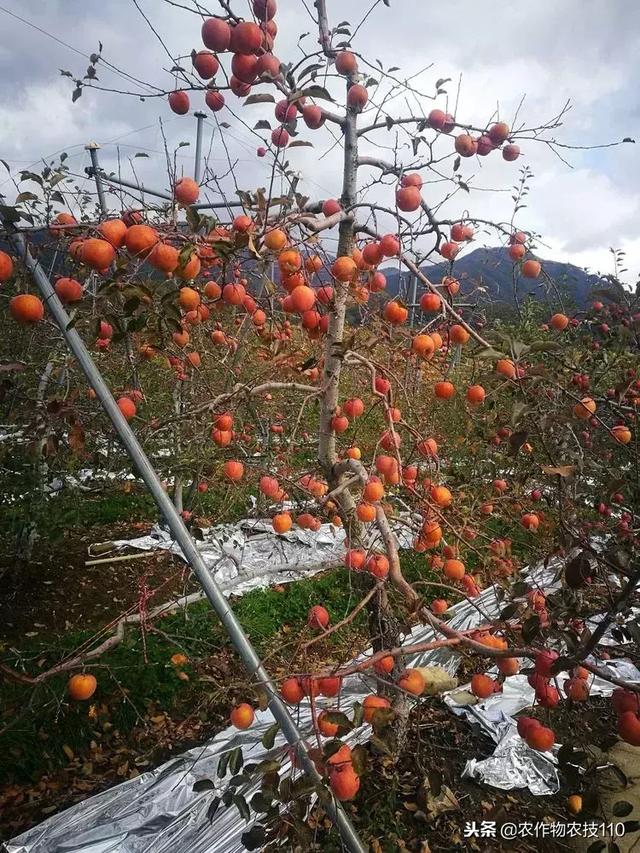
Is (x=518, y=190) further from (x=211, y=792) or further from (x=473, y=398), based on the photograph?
(x=211, y=792)

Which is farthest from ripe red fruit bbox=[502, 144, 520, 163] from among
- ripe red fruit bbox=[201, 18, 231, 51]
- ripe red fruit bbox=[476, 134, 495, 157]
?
ripe red fruit bbox=[201, 18, 231, 51]

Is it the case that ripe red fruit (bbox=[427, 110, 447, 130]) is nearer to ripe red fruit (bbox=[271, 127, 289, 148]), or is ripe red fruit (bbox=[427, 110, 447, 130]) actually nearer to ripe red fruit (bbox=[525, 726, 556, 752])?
ripe red fruit (bbox=[271, 127, 289, 148])

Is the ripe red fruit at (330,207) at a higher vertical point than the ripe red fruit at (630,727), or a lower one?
higher

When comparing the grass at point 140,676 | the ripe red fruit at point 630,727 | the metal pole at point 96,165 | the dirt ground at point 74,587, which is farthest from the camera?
the dirt ground at point 74,587

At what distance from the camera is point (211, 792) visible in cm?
211

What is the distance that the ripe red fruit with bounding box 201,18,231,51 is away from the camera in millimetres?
1378

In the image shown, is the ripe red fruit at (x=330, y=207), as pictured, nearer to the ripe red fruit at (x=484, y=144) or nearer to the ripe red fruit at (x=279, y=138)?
the ripe red fruit at (x=279, y=138)

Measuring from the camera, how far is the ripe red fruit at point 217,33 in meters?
1.38

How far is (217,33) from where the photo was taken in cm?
138

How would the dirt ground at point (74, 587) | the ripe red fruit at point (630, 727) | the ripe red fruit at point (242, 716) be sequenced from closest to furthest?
the ripe red fruit at point (630, 727)
the ripe red fruit at point (242, 716)
the dirt ground at point (74, 587)

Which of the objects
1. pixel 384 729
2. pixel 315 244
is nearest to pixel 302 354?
pixel 315 244

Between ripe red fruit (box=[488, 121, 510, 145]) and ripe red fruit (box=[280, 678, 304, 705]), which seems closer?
ripe red fruit (box=[280, 678, 304, 705])

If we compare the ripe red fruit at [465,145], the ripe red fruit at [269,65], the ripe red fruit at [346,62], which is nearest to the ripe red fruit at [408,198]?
the ripe red fruit at [465,145]

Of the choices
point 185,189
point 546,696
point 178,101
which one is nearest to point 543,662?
point 546,696
